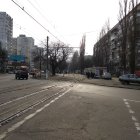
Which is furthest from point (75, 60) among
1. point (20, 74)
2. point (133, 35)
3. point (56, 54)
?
point (133, 35)

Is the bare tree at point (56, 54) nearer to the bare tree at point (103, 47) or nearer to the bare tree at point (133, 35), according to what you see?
the bare tree at point (103, 47)

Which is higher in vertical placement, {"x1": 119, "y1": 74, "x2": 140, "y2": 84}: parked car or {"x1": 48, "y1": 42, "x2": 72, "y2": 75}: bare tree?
{"x1": 48, "y1": 42, "x2": 72, "y2": 75}: bare tree

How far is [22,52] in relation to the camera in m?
158

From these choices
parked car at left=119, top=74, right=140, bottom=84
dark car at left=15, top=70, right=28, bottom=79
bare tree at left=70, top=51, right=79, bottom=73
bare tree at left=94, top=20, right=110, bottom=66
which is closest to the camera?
parked car at left=119, top=74, right=140, bottom=84

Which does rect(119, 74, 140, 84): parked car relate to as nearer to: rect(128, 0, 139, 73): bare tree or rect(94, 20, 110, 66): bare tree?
rect(128, 0, 139, 73): bare tree

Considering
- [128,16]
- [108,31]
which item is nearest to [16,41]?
[108,31]

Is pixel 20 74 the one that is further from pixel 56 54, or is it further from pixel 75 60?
pixel 75 60

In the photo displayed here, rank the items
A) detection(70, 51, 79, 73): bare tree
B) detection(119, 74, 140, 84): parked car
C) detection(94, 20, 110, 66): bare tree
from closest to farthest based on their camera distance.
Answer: detection(119, 74, 140, 84): parked car < detection(94, 20, 110, 66): bare tree < detection(70, 51, 79, 73): bare tree

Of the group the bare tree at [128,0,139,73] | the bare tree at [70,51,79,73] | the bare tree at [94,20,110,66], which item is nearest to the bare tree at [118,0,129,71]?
the bare tree at [128,0,139,73]

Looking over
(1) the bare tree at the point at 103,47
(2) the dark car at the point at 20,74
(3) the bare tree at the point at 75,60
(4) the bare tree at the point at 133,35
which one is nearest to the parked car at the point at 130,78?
(4) the bare tree at the point at 133,35

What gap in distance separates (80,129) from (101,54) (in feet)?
309

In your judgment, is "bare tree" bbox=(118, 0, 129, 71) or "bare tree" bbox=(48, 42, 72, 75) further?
"bare tree" bbox=(48, 42, 72, 75)

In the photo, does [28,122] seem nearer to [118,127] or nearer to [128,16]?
[118,127]

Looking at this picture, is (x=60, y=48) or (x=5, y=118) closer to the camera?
(x=5, y=118)
